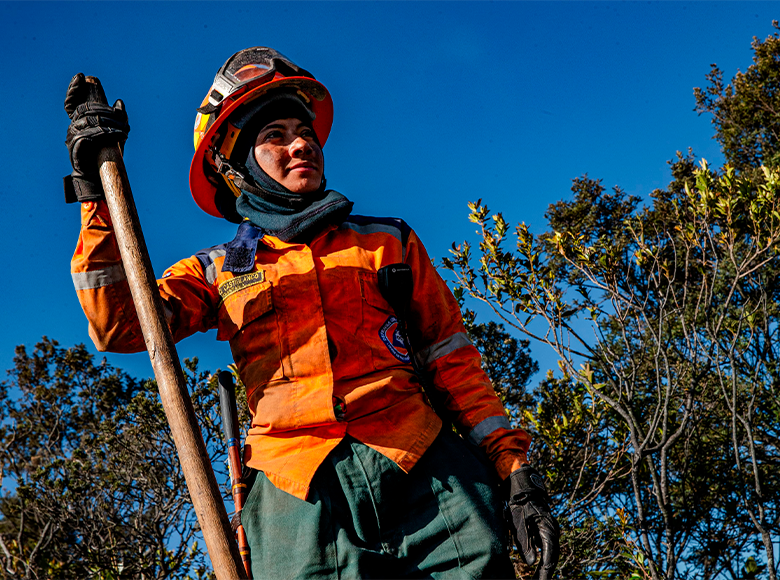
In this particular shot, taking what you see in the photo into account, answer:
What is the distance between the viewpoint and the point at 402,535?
2.24m

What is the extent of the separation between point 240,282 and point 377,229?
0.56 meters

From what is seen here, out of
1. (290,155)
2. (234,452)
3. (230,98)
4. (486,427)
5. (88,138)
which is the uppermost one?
(230,98)

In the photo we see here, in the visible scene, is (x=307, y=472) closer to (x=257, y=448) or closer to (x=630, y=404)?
(x=257, y=448)

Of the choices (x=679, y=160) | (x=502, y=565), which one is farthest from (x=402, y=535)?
(x=679, y=160)

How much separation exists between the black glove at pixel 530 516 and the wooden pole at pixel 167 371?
95cm

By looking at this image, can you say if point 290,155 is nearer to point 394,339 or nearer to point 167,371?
point 394,339

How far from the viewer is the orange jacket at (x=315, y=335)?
2303mm

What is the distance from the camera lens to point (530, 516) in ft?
7.95

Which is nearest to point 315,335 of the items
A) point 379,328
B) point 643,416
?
point 379,328

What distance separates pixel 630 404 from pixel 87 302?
4.75m

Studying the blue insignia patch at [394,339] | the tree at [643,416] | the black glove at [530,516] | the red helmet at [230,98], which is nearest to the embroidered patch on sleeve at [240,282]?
the blue insignia patch at [394,339]

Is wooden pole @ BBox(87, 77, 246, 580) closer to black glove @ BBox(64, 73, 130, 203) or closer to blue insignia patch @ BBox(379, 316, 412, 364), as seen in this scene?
black glove @ BBox(64, 73, 130, 203)

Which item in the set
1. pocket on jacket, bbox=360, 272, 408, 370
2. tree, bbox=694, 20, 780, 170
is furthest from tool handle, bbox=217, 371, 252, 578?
tree, bbox=694, 20, 780, 170

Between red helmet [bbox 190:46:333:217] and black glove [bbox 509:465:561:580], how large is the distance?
5.17 feet
